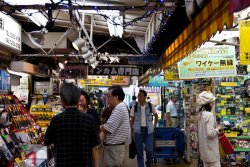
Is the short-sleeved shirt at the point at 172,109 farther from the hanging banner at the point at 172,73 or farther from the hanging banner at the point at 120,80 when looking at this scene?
the hanging banner at the point at 120,80

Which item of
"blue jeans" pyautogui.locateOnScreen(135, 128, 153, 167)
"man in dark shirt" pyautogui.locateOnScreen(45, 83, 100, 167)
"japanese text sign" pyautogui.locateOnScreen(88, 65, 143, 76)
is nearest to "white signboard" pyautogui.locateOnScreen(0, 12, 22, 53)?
"blue jeans" pyautogui.locateOnScreen(135, 128, 153, 167)

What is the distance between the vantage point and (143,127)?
793 centimetres

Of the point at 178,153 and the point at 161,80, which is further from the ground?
the point at 161,80

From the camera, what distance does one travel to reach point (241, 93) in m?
7.88

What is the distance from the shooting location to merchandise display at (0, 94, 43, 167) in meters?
4.13

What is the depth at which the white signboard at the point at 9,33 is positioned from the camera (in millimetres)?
6965

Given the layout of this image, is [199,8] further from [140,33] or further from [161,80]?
[161,80]

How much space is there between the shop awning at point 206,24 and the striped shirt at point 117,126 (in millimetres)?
1348

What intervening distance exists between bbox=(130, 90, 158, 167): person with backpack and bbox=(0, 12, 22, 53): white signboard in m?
3.09

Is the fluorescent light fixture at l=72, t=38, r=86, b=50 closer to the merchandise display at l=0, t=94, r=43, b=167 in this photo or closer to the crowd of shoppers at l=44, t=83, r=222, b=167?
the crowd of shoppers at l=44, t=83, r=222, b=167

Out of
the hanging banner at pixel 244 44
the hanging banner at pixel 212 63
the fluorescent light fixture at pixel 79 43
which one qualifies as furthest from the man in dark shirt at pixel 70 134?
the hanging banner at pixel 212 63

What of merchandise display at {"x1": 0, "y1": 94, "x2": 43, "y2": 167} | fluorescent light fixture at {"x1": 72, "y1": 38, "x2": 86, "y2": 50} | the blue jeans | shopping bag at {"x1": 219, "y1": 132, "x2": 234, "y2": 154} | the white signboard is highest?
the white signboard

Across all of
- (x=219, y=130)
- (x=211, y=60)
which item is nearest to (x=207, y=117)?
(x=219, y=130)

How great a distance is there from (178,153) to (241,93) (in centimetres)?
239
